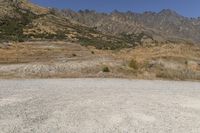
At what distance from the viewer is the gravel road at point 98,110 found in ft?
38.8

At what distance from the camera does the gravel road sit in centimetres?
1183

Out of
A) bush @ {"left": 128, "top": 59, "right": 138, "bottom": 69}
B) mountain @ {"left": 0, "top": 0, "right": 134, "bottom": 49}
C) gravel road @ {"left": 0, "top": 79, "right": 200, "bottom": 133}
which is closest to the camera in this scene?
gravel road @ {"left": 0, "top": 79, "right": 200, "bottom": 133}

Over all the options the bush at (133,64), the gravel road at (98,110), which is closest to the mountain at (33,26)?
the bush at (133,64)

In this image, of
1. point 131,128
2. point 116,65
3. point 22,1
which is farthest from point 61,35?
point 131,128

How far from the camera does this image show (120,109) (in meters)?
14.3

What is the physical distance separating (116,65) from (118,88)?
11658mm

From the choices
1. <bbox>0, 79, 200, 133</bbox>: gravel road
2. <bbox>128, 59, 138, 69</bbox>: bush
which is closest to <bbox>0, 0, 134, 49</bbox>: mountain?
<bbox>128, 59, 138, 69</bbox>: bush

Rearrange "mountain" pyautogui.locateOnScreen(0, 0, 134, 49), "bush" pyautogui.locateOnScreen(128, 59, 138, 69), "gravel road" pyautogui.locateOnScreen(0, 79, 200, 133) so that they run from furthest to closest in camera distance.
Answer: "mountain" pyautogui.locateOnScreen(0, 0, 134, 49) → "bush" pyautogui.locateOnScreen(128, 59, 138, 69) → "gravel road" pyautogui.locateOnScreen(0, 79, 200, 133)

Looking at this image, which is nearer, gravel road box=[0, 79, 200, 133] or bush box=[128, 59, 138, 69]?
gravel road box=[0, 79, 200, 133]

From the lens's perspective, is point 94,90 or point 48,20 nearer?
point 94,90

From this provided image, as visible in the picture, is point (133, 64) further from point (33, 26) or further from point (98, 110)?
point (33, 26)

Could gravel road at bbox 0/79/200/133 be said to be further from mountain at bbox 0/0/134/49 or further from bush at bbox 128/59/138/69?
mountain at bbox 0/0/134/49

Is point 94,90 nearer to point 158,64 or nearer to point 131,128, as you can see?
point 131,128

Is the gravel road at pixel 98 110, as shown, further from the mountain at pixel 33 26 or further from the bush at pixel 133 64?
the mountain at pixel 33 26
